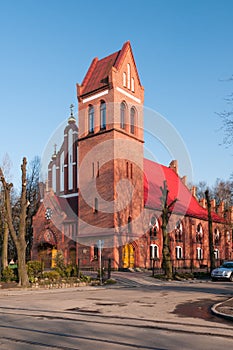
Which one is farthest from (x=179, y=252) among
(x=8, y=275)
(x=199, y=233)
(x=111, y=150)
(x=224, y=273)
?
(x=8, y=275)

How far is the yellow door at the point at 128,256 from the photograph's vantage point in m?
36.0

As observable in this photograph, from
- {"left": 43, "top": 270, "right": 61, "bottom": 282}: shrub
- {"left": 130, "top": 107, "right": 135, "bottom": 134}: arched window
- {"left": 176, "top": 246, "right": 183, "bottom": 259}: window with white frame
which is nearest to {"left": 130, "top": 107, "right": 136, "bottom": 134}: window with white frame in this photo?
{"left": 130, "top": 107, "right": 135, "bottom": 134}: arched window

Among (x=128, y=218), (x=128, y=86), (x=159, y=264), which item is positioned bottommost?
(x=159, y=264)

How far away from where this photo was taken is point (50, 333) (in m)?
8.83

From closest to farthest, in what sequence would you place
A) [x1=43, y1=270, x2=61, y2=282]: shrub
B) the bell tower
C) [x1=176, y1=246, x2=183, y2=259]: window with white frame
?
[x1=43, y1=270, x2=61, y2=282]: shrub
the bell tower
[x1=176, y1=246, x2=183, y2=259]: window with white frame

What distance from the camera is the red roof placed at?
42.1 meters

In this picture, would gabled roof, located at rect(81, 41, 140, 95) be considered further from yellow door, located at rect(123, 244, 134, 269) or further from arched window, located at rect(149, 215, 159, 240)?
yellow door, located at rect(123, 244, 134, 269)

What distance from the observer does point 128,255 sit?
36531mm

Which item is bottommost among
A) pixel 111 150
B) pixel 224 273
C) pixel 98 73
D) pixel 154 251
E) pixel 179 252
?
pixel 224 273

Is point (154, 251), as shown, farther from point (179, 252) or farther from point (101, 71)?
point (101, 71)

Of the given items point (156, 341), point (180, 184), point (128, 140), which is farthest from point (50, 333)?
point (180, 184)

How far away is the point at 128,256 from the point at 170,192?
1300cm

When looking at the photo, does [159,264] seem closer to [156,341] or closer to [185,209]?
[185,209]

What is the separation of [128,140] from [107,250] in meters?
10.4
